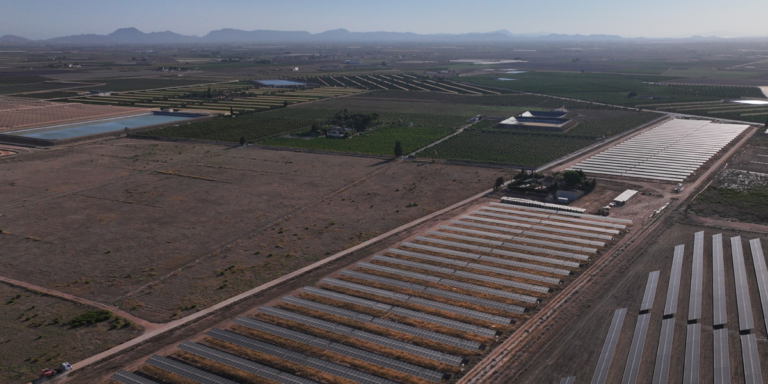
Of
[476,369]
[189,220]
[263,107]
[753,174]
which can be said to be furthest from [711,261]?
[263,107]

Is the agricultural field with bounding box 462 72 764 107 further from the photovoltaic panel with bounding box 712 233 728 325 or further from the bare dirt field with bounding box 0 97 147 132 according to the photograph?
the bare dirt field with bounding box 0 97 147 132

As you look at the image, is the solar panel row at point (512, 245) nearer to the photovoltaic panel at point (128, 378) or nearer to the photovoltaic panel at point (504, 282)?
the photovoltaic panel at point (504, 282)

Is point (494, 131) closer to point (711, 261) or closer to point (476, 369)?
point (711, 261)

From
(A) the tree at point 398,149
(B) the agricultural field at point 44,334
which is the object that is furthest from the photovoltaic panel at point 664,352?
(A) the tree at point 398,149

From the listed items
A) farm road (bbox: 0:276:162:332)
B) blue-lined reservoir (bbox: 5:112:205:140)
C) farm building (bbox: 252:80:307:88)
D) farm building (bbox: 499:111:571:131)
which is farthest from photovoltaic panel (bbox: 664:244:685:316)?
farm building (bbox: 252:80:307:88)

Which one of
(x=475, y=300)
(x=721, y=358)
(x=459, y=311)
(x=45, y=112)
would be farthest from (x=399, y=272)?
(x=45, y=112)

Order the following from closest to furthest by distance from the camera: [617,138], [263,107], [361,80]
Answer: [617,138] < [263,107] < [361,80]
